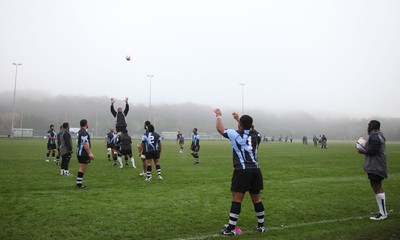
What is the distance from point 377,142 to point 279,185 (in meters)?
5.59

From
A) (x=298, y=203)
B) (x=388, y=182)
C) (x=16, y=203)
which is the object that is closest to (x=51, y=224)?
(x=16, y=203)

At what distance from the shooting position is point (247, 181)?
6953 millimetres

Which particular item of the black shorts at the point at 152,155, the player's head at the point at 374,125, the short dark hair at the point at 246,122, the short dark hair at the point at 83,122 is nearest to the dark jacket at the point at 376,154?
the player's head at the point at 374,125

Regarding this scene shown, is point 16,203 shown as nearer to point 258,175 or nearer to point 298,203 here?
point 258,175

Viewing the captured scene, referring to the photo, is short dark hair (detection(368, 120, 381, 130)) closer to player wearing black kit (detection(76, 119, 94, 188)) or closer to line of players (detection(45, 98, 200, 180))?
line of players (detection(45, 98, 200, 180))

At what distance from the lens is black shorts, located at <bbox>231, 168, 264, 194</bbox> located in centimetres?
695

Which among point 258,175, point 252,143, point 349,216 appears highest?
point 252,143

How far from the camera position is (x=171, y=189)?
12.3 m

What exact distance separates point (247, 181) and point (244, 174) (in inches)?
6.5

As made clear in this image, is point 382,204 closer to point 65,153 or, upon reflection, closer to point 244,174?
point 244,174

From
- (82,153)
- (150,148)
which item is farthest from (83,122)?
(150,148)

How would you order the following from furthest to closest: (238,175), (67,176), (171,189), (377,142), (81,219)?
1. (67,176)
2. (171,189)
3. (377,142)
4. (81,219)
5. (238,175)

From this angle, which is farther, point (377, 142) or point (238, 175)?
point (377, 142)

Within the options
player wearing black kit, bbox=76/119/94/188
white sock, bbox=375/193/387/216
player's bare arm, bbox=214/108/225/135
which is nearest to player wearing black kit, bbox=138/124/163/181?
player wearing black kit, bbox=76/119/94/188
